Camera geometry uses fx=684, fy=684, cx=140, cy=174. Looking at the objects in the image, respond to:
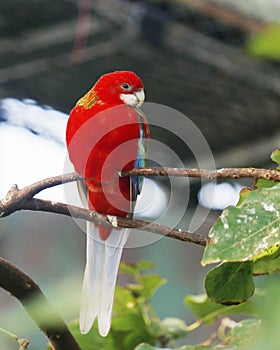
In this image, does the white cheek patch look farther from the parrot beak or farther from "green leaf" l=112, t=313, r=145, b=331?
"green leaf" l=112, t=313, r=145, b=331

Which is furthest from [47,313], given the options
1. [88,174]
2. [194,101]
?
[194,101]

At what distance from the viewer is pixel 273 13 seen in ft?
4.91

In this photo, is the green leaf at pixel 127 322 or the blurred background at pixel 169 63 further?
the blurred background at pixel 169 63

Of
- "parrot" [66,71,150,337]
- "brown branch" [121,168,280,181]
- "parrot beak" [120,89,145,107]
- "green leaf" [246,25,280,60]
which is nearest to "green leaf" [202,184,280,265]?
"brown branch" [121,168,280,181]

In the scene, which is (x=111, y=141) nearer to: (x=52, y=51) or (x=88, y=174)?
(x=88, y=174)

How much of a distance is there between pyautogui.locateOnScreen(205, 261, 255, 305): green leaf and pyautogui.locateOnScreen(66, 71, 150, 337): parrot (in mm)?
203

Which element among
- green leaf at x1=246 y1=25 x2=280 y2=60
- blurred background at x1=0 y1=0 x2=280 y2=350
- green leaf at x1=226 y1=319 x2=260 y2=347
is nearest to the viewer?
green leaf at x1=246 y1=25 x2=280 y2=60

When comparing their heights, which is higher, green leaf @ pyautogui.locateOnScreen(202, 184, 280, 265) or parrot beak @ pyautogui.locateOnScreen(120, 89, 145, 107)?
parrot beak @ pyautogui.locateOnScreen(120, 89, 145, 107)

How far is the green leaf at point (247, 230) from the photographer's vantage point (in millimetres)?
430

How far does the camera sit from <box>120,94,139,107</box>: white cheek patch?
875mm

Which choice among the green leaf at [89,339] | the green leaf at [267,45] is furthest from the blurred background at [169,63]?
the green leaf at [267,45]

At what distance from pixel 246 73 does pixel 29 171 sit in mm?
854

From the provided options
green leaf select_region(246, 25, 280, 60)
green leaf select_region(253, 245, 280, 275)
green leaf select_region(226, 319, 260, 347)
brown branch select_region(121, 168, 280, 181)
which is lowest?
green leaf select_region(226, 319, 260, 347)

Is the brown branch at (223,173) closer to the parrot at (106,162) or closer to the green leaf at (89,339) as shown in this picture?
the parrot at (106,162)
